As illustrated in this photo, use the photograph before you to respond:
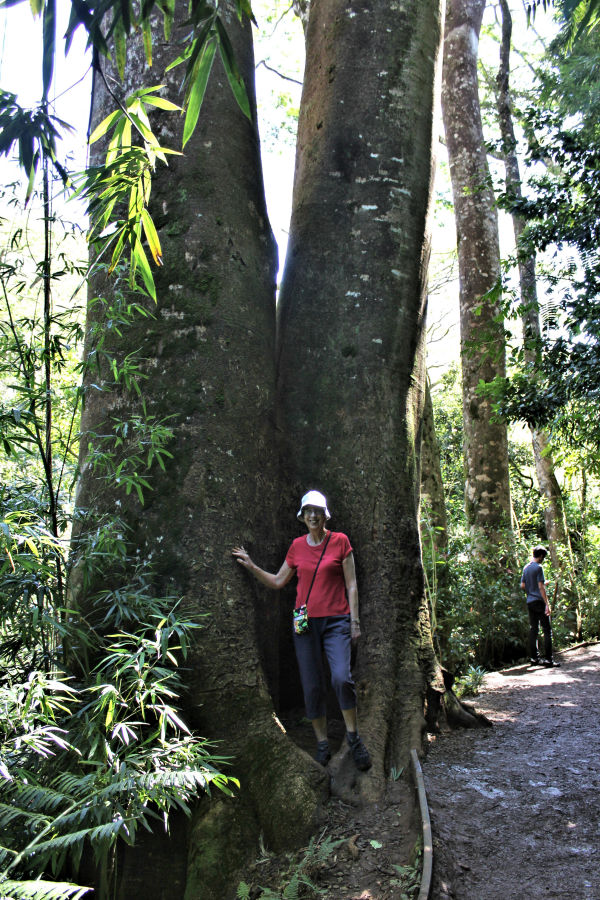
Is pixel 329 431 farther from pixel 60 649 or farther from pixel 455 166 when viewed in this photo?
pixel 455 166

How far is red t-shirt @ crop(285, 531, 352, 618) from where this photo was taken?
4301 millimetres

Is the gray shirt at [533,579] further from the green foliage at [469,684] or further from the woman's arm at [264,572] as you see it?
the woman's arm at [264,572]

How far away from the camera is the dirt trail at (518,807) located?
3.19 meters

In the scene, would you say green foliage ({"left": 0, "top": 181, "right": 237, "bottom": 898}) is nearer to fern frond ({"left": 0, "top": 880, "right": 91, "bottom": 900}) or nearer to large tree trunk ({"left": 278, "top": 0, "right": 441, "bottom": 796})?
fern frond ({"left": 0, "top": 880, "right": 91, "bottom": 900})

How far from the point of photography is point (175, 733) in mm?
3701

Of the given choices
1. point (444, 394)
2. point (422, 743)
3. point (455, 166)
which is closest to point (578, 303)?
point (422, 743)

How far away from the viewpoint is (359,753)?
13.3 ft

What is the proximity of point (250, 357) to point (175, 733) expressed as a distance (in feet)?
7.33

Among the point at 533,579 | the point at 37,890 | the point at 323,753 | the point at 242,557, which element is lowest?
the point at 323,753

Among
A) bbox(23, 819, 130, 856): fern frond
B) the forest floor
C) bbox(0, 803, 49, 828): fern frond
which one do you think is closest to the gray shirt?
the forest floor

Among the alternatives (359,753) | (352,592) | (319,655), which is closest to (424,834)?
(359,753)

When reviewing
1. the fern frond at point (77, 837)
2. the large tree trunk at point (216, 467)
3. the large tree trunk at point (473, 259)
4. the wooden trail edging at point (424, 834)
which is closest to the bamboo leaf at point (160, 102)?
the large tree trunk at point (216, 467)

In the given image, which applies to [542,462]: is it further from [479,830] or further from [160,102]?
[160,102]

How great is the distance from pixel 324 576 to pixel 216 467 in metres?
0.91
